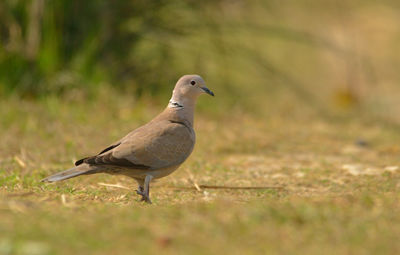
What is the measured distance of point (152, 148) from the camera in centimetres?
365

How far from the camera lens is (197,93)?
4262mm

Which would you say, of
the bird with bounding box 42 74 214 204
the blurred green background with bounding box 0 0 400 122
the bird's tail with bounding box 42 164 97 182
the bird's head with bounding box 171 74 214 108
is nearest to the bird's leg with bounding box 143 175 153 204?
the bird with bounding box 42 74 214 204

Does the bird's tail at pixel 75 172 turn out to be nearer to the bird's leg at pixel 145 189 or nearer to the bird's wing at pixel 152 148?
the bird's wing at pixel 152 148

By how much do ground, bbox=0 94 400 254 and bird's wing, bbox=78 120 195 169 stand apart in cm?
20

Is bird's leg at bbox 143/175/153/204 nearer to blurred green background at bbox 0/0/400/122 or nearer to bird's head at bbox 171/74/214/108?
bird's head at bbox 171/74/214/108

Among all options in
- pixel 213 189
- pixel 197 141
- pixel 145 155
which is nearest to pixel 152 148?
pixel 145 155

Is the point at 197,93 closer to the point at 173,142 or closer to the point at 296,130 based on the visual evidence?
the point at 173,142

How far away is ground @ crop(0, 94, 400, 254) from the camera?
2373 millimetres

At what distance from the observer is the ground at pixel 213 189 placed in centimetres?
237

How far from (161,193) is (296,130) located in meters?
2.81

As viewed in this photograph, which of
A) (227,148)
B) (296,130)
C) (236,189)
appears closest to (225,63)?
(296,130)

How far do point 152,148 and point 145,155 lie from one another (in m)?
0.06

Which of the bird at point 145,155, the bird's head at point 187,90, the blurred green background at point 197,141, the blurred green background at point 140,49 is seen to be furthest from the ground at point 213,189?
the bird's head at point 187,90

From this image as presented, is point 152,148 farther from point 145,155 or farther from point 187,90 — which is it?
point 187,90
